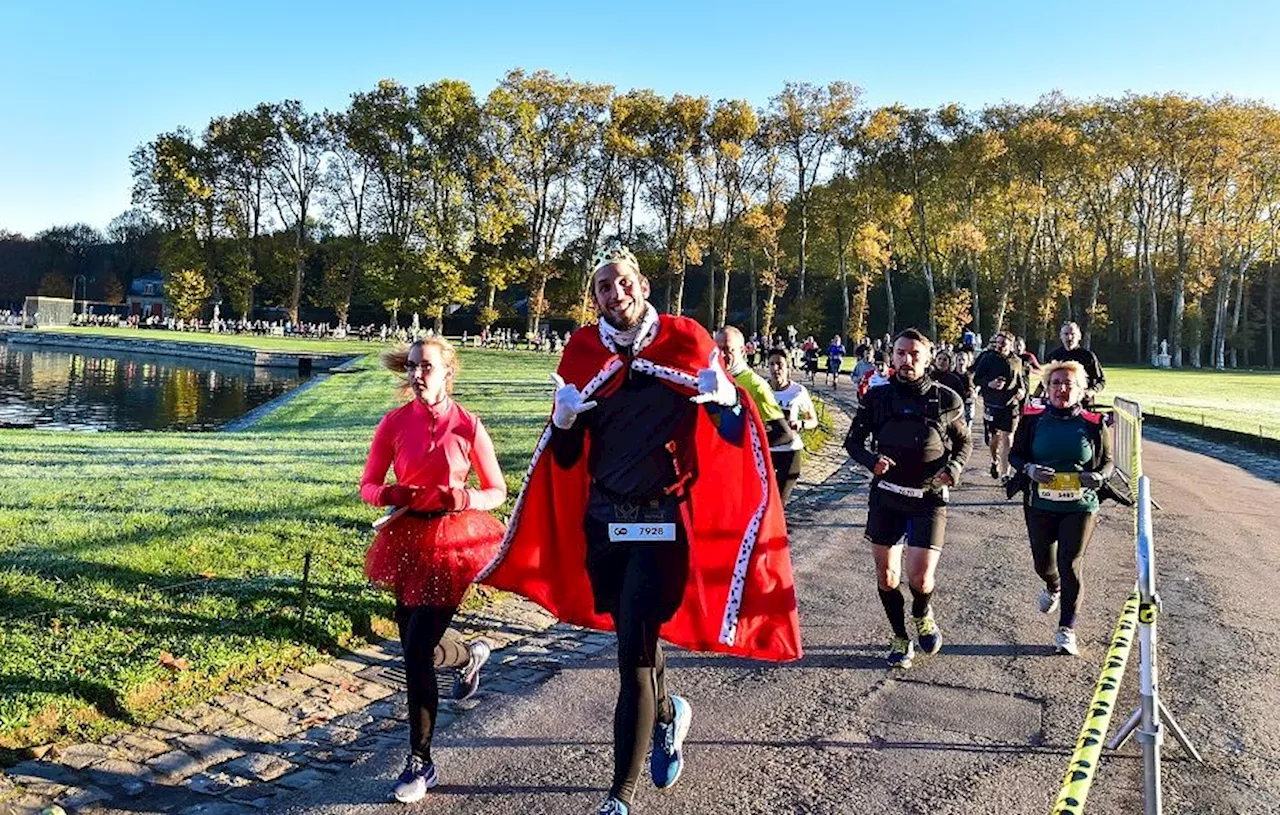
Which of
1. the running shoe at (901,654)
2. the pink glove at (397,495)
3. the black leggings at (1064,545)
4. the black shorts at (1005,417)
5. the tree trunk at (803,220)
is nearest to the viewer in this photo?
the pink glove at (397,495)

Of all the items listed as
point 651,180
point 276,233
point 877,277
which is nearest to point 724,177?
point 651,180

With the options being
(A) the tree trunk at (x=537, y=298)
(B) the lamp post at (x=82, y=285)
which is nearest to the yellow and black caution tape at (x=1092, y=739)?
(A) the tree trunk at (x=537, y=298)

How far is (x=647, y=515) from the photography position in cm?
380

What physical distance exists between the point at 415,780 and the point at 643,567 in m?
1.35

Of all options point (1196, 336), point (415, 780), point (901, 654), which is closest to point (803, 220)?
point (1196, 336)

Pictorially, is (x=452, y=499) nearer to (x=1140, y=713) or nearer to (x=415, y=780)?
(x=415, y=780)

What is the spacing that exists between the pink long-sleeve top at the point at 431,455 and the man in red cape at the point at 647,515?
0.78 feet

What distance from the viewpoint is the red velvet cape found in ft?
14.3

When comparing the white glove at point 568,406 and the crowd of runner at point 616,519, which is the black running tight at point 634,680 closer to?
the crowd of runner at point 616,519

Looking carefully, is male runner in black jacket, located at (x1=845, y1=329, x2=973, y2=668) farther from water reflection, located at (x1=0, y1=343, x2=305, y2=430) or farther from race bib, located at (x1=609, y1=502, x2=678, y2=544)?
water reflection, located at (x1=0, y1=343, x2=305, y2=430)

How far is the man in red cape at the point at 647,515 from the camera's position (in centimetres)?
379

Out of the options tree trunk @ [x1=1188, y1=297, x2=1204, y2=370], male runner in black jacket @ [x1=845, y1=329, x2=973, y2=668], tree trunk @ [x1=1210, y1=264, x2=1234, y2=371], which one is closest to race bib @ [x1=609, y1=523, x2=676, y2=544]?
male runner in black jacket @ [x1=845, y1=329, x2=973, y2=668]

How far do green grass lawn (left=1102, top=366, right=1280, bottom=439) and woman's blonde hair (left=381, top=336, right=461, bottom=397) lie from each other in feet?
71.5

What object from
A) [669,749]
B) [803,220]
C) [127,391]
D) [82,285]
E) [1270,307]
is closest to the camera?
[669,749]
